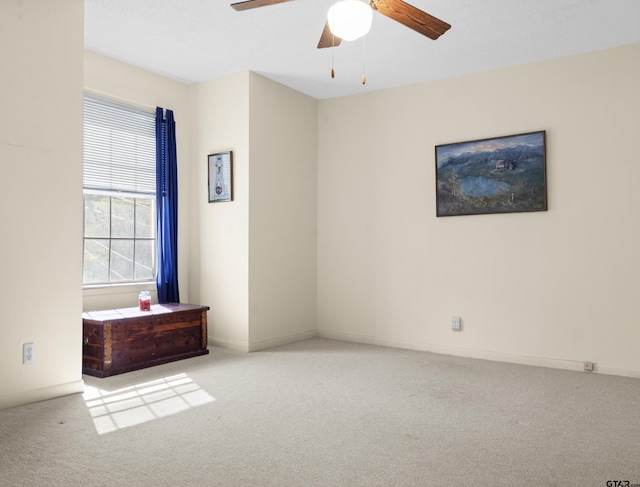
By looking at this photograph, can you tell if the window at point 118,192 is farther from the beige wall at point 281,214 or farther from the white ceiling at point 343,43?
the beige wall at point 281,214

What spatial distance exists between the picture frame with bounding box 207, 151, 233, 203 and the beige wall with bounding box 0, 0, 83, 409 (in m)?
1.72

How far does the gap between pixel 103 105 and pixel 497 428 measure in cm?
416

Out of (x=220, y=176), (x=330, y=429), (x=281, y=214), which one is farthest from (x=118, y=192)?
(x=330, y=429)

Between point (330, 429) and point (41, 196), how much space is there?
2.44 metres

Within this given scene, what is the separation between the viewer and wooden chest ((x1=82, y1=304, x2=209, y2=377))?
13.7 ft

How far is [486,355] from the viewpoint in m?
4.89

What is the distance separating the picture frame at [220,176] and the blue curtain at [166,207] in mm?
352

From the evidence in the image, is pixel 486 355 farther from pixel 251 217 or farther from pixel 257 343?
pixel 251 217

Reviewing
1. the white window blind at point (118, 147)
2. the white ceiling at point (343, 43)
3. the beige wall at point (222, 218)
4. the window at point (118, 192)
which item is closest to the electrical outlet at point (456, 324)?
the beige wall at point (222, 218)

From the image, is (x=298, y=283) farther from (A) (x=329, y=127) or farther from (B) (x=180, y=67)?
(B) (x=180, y=67)

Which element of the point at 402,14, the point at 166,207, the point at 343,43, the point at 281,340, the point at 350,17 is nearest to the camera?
the point at 350,17

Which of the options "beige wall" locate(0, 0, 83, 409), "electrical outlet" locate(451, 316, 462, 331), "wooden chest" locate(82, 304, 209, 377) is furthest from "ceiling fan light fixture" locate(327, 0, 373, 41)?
"electrical outlet" locate(451, 316, 462, 331)

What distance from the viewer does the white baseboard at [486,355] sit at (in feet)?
14.2

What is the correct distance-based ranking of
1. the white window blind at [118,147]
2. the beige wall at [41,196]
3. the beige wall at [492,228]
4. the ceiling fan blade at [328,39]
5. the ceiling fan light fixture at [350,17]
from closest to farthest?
1. the ceiling fan light fixture at [350,17]
2. the ceiling fan blade at [328,39]
3. the beige wall at [41,196]
4. the beige wall at [492,228]
5. the white window blind at [118,147]
